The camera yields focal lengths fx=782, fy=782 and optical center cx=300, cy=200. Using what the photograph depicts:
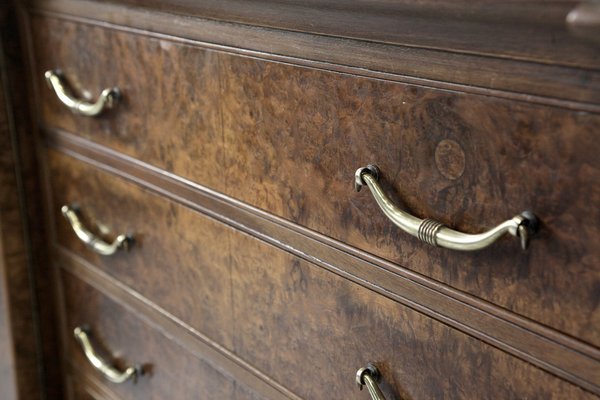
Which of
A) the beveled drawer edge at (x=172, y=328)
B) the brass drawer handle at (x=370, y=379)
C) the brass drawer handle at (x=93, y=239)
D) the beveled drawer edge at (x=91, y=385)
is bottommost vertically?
the beveled drawer edge at (x=91, y=385)

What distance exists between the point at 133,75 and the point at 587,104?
0.49 meters

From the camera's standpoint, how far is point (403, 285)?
562 mm

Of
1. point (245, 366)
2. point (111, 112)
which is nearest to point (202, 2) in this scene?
point (111, 112)

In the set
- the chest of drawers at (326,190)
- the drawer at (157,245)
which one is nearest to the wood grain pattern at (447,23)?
the chest of drawers at (326,190)

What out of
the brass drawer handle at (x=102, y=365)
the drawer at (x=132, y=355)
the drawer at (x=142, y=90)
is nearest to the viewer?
the drawer at (x=142, y=90)

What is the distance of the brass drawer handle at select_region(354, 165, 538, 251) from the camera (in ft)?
1.49

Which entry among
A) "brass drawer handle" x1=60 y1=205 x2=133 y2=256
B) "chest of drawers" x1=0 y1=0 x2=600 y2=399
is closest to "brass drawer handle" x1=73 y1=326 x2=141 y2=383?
"chest of drawers" x1=0 y1=0 x2=600 y2=399

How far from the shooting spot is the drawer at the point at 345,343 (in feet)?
1.70

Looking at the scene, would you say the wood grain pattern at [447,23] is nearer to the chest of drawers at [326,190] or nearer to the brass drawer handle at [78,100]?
the chest of drawers at [326,190]

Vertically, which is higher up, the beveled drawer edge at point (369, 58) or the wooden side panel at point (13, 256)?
the beveled drawer edge at point (369, 58)

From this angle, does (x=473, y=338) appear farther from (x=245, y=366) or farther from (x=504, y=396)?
(x=245, y=366)

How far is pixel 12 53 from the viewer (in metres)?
0.95

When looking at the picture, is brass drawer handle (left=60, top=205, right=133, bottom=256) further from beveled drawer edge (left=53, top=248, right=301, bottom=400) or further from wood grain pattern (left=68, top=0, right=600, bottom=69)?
wood grain pattern (left=68, top=0, right=600, bottom=69)

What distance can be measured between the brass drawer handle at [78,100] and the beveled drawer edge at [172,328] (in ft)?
0.69
